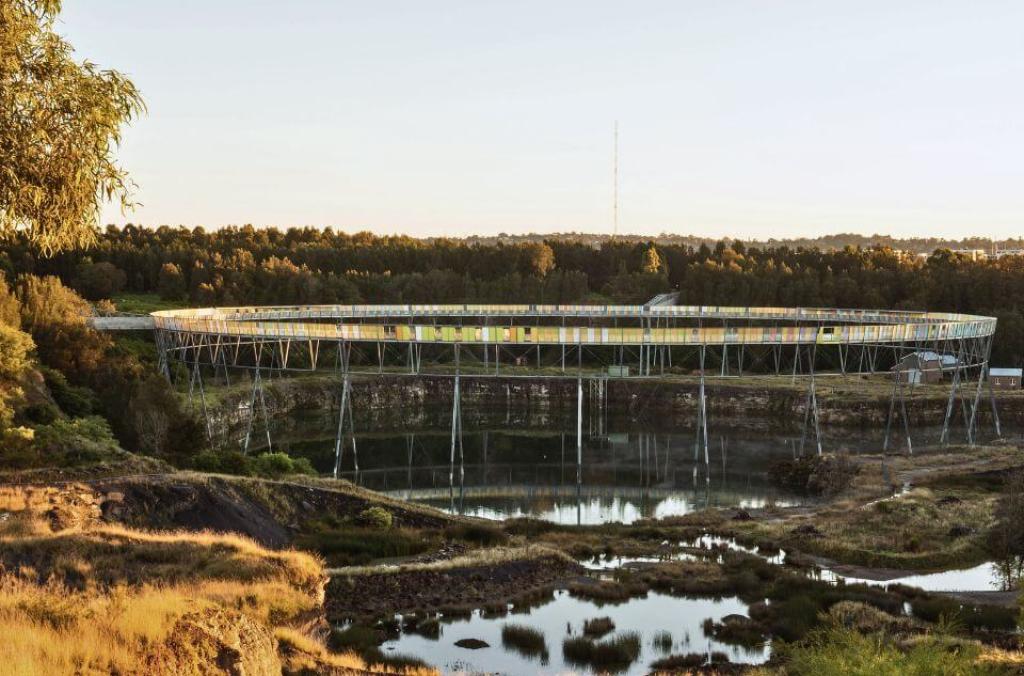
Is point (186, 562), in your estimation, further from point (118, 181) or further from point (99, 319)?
point (99, 319)

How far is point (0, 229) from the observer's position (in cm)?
1928

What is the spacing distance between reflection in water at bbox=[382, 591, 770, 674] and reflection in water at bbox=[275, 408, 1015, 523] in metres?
14.9

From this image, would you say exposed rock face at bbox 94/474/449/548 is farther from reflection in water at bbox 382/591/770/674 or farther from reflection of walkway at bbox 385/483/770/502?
reflection of walkway at bbox 385/483/770/502

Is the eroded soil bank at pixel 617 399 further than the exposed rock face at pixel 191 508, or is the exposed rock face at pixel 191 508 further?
the eroded soil bank at pixel 617 399

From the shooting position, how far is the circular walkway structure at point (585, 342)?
55688 mm

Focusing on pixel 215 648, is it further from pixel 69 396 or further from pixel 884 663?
pixel 69 396

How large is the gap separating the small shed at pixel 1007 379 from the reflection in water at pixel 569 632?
60.2 meters

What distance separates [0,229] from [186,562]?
751 cm

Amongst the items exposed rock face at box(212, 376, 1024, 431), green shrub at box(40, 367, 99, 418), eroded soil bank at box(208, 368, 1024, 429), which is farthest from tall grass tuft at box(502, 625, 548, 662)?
exposed rock face at box(212, 376, 1024, 431)

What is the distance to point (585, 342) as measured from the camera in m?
55.0

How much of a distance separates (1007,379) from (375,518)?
62740 mm

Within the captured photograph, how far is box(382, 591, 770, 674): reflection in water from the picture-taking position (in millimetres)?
22984

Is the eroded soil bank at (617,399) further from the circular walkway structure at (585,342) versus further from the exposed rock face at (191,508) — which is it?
the exposed rock face at (191,508)

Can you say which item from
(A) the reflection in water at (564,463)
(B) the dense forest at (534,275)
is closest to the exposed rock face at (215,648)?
(A) the reflection in water at (564,463)
